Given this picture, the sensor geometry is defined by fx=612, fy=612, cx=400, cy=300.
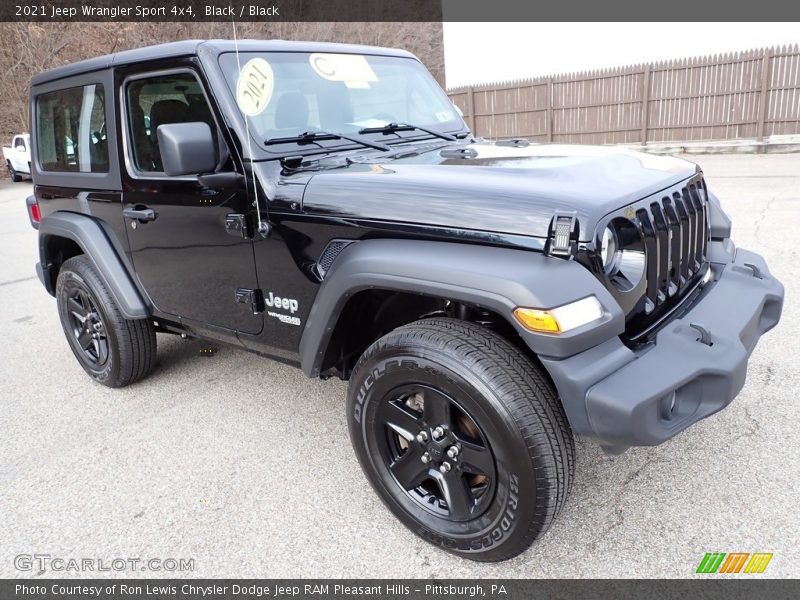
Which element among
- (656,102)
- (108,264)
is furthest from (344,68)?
(656,102)

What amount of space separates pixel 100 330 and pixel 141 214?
1.07m

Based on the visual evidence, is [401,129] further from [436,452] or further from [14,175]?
[14,175]

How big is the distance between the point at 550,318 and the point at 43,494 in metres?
2.54

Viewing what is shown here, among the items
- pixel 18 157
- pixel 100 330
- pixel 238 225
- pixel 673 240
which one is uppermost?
pixel 238 225

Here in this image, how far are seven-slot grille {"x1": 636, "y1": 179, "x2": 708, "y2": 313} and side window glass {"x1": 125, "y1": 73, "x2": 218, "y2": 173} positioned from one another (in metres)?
1.91

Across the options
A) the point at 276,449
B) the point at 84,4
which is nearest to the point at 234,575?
the point at 276,449

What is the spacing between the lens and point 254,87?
8.84 feet

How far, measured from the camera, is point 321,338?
2.47 meters

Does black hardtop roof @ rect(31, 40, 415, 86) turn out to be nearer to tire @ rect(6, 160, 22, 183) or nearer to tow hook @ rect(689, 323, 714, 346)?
tow hook @ rect(689, 323, 714, 346)

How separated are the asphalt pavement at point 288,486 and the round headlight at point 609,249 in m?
0.74

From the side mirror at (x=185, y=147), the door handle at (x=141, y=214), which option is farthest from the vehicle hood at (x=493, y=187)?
the door handle at (x=141, y=214)

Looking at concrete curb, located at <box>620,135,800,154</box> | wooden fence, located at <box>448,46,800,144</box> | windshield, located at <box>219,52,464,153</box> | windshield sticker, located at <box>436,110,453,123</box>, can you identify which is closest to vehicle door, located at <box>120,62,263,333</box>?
windshield, located at <box>219,52,464,153</box>

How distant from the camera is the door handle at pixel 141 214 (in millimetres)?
3160

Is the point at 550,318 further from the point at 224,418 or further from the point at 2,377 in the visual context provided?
the point at 2,377
